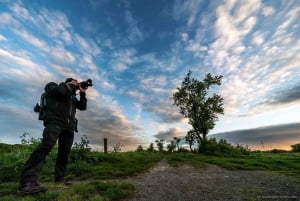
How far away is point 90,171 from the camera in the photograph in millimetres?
9891

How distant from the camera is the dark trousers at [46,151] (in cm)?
566

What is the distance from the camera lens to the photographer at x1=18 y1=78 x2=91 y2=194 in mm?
5647

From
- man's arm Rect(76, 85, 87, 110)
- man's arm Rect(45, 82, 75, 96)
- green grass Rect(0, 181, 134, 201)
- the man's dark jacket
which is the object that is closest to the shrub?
green grass Rect(0, 181, 134, 201)

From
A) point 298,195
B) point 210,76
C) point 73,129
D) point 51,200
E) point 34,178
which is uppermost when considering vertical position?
point 210,76

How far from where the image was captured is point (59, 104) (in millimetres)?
6559

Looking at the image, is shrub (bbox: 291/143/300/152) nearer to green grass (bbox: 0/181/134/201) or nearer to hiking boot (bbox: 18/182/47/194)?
green grass (bbox: 0/181/134/201)

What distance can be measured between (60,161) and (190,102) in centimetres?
3733

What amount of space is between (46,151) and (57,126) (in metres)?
0.69

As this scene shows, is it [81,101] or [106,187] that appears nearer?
[106,187]

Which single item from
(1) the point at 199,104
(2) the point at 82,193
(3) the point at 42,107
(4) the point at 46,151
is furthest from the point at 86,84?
(1) the point at 199,104

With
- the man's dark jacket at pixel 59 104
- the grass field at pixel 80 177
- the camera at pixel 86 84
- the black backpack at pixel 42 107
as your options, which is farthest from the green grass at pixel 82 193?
the camera at pixel 86 84

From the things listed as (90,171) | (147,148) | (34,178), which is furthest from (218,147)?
(34,178)

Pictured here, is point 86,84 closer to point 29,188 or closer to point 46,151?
point 46,151

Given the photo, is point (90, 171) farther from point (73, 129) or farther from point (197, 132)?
point (197, 132)
